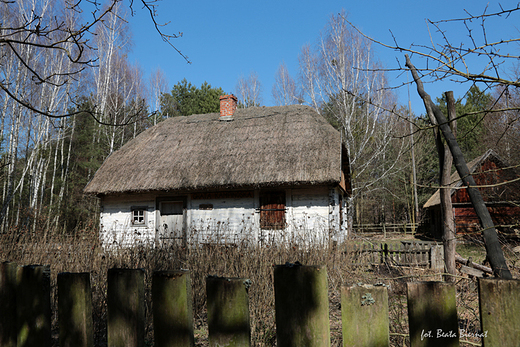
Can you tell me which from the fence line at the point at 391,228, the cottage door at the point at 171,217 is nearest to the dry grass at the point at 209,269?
the cottage door at the point at 171,217

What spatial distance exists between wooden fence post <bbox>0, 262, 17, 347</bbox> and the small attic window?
11.4 metres

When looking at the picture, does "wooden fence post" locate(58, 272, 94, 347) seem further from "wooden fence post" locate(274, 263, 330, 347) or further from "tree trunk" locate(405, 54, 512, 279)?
"tree trunk" locate(405, 54, 512, 279)

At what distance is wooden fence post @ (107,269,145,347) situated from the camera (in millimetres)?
1229

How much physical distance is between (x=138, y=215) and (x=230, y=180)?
4006 mm

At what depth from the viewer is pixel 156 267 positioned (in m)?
4.48

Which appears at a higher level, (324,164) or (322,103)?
(322,103)

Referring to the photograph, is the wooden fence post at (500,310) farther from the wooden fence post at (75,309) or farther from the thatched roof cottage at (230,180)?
the thatched roof cottage at (230,180)

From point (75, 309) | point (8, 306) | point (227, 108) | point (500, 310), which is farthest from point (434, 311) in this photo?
point (227, 108)

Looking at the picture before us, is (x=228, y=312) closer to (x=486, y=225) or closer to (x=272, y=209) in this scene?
(x=486, y=225)

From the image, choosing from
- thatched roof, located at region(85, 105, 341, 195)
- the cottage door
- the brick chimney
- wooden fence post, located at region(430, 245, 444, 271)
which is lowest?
wooden fence post, located at region(430, 245, 444, 271)

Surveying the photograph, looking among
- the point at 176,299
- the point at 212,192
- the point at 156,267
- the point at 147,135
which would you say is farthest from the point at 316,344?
the point at 147,135

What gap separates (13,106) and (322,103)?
1481 cm

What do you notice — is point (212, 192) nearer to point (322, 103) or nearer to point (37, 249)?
point (37, 249)

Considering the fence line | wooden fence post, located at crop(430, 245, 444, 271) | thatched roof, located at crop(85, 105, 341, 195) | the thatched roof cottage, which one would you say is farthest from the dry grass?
the fence line
